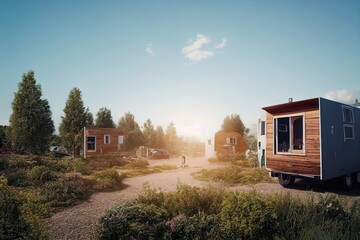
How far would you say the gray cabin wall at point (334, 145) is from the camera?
9398 mm

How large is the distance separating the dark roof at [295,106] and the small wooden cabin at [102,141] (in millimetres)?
20168

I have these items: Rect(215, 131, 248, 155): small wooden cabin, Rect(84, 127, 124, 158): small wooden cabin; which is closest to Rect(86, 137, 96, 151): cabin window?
Rect(84, 127, 124, 158): small wooden cabin

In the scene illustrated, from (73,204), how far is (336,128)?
414 inches

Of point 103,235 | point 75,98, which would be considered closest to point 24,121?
point 75,98

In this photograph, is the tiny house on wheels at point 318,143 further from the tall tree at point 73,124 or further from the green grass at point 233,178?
the tall tree at point 73,124

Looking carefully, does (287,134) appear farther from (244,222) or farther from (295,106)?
(244,222)

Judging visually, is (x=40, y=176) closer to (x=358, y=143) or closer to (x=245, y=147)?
(x=358, y=143)

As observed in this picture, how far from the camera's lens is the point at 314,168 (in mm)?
9414

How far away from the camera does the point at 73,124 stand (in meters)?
26.3

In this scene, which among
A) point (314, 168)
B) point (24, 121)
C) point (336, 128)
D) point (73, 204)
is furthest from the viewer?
point (24, 121)

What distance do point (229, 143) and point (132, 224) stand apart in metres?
28.4

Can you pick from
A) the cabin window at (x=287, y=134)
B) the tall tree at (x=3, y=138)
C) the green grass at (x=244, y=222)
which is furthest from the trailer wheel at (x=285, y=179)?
the tall tree at (x=3, y=138)

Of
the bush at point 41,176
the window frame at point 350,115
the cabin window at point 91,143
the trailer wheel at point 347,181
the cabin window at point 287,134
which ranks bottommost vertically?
the trailer wheel at point 347,181

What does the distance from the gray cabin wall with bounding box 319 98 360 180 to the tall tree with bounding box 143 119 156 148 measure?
105 ft
